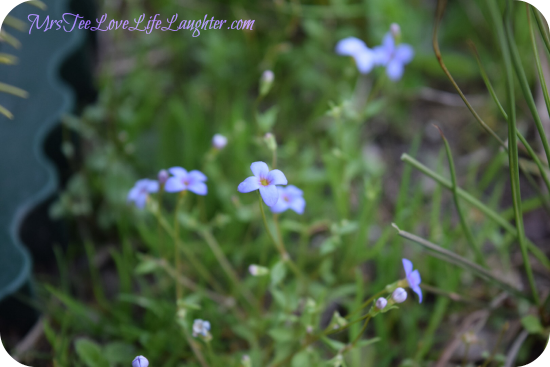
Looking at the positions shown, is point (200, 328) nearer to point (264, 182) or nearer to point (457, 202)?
point (264, 182)

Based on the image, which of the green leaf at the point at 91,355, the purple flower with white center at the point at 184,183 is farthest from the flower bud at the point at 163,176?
the green leaf at the point at 91,355

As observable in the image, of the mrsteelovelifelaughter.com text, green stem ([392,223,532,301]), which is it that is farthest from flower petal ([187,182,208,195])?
the mrsteelovelifelaughter.com text

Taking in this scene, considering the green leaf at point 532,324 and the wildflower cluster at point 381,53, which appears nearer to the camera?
the green leaf at point 532,324

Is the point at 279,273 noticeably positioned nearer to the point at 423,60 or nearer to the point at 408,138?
the point at 408,138

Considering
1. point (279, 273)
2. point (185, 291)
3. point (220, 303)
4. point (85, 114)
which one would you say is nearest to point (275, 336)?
point (279, 273)

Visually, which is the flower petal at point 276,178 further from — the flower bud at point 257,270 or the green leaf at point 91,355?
the green leaf at point 91,355

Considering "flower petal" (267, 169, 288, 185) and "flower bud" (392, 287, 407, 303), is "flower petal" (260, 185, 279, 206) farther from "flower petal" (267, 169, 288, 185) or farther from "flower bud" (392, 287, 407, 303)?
"flower bud" (392, 287, 407, 303)

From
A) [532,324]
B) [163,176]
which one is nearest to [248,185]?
[163,176]
